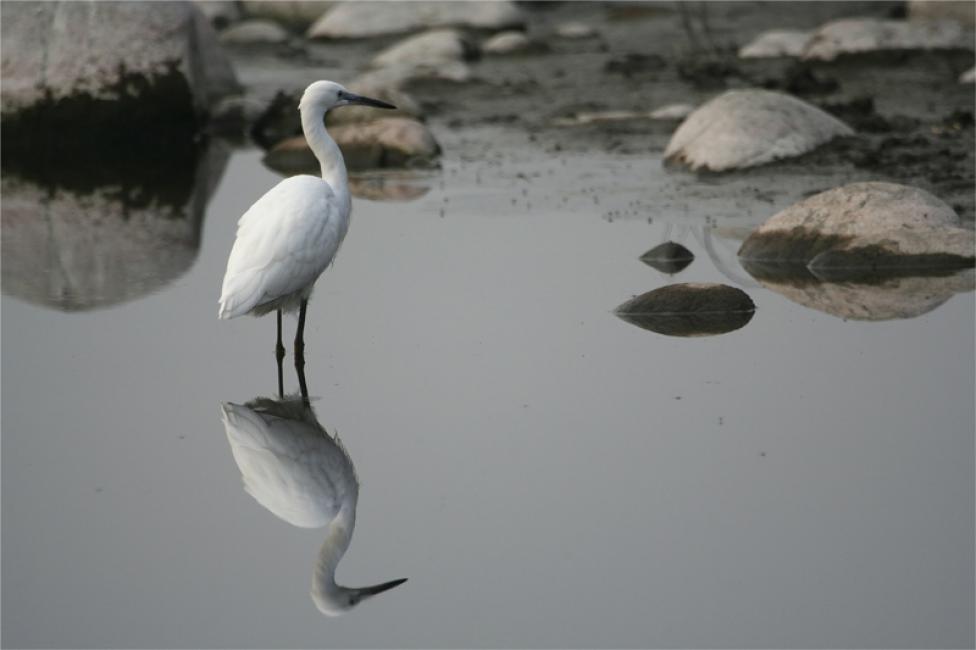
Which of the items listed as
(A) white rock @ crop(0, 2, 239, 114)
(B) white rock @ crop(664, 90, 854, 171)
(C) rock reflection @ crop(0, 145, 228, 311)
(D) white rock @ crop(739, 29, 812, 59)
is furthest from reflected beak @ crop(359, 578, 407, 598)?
(D) white rock @ crop(739, 29, 812, 59)

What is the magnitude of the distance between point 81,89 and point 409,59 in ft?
20.4

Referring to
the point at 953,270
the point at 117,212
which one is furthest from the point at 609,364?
the point at 117,212

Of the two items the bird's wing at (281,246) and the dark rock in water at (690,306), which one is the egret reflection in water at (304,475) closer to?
the bird's wing at (281,246)

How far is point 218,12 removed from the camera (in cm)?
2866

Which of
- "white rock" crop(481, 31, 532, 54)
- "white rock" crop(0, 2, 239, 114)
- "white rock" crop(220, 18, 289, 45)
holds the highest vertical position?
"white rock" crop(220, 18, 289, 45)

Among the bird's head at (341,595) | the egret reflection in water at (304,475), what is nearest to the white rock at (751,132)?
the egret reflection in water at (304,475)

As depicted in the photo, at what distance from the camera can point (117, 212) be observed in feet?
46.3

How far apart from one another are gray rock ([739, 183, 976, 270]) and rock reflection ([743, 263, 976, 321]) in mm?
115

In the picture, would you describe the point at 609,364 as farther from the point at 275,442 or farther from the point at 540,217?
the point at 540,217

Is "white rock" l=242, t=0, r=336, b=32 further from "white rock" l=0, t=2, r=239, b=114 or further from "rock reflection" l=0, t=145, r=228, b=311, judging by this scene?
"rock reflection" l=0, t=145, r=228, b=311

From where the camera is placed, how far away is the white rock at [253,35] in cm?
2697

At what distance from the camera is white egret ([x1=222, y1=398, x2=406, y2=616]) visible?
6.04m

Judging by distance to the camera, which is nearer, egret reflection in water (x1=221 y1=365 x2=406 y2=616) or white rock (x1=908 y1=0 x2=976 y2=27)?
egret reflection in water (x1=221 y1=365 x2=406 y2=616)

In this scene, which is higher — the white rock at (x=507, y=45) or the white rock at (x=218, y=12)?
the white rock at (x=218, y=12)
